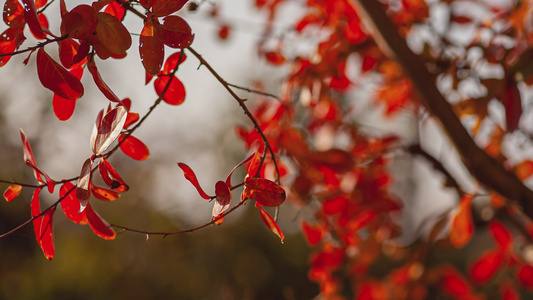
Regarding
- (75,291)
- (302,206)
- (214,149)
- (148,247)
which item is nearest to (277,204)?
(302,206)

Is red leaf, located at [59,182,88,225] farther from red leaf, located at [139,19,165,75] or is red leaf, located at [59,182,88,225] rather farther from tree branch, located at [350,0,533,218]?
tree branch, located at [350,0,533,218]

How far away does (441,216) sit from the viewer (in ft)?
4.24

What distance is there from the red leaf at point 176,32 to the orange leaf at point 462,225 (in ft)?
2.71

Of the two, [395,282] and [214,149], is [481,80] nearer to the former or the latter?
[395,282]

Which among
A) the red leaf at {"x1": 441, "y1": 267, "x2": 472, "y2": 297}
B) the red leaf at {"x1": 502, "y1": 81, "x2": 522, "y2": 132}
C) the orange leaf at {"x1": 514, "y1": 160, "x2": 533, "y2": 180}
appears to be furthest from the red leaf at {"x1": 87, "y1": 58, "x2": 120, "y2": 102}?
the red leaf at {"x1": 441, "y1": 267, "x2": 472, "y2": 297}

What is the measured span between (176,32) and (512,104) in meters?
0.66

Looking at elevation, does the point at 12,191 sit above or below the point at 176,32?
below

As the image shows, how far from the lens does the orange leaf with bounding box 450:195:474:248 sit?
3.93 ft

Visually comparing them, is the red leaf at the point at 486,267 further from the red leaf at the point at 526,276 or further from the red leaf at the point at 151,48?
the red leaf at the point at 151,48

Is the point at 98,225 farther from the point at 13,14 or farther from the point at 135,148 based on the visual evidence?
the point at 13,14

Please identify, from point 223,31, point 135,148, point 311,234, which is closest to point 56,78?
point 135,148

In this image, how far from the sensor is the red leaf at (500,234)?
4.69 feet

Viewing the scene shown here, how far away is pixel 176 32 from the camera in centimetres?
52

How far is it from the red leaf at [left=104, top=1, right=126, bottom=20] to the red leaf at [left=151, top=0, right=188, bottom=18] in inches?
1.9
